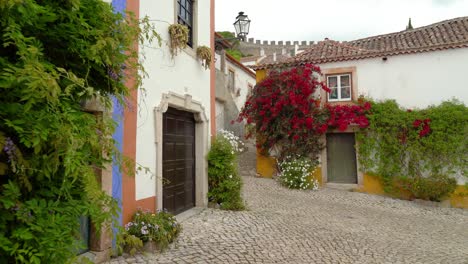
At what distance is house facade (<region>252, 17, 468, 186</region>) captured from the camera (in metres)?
10.9

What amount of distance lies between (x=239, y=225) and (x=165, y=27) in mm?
4109

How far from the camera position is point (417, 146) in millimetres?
10789

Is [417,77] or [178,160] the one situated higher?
[417,77]

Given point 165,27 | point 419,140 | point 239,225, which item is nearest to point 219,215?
point 239,225

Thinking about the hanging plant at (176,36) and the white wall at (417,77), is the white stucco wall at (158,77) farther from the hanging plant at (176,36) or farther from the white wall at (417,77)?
the white wall at (417,77)

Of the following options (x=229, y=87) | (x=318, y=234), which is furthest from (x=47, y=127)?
(x=229, y=87)

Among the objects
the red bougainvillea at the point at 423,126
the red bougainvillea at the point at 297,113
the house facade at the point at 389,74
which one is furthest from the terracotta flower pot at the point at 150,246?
the red bougainvillea at the point at 423,126

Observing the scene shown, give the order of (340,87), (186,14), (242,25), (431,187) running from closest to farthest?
(186,14) → (242,25) → (431,187) → (340,87)

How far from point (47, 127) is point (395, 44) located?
538 inches

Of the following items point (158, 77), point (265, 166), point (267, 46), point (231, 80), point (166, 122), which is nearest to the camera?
point (158, 77)

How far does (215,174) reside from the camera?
762 cm

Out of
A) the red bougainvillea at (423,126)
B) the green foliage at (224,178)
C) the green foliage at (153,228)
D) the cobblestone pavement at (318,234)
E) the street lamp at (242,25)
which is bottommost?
the cobblestone pavement at (318,234)

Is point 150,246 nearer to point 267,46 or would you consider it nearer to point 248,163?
point 248,163

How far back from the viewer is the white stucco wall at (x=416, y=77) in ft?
35.3
